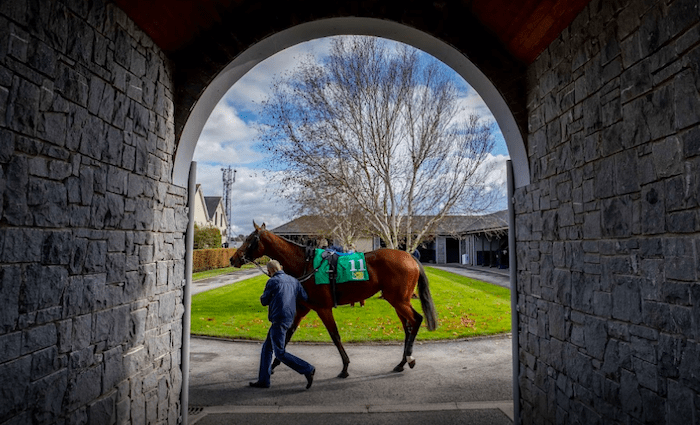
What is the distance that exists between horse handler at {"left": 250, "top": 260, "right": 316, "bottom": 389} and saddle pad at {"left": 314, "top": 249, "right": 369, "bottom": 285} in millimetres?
477

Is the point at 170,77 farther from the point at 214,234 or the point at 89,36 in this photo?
the point at 214,234

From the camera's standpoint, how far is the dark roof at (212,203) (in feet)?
160

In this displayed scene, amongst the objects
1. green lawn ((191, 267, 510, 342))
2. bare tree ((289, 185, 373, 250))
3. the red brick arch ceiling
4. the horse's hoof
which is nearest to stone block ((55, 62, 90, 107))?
the red brick arch ceiling

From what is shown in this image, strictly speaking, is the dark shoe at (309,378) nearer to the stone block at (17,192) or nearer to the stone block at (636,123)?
the stone block at (17,192)

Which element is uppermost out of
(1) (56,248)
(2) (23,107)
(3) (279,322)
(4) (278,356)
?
(2) (23,107)

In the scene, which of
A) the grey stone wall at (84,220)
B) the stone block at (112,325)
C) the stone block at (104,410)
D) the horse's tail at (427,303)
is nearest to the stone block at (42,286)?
the grey stone wall at (84,220)

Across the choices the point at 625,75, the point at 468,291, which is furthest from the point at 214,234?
the point at 625,75

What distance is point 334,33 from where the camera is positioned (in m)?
4.74

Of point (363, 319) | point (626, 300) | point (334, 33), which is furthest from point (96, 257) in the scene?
point (363, 319)

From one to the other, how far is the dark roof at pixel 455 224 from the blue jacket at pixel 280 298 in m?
10.3

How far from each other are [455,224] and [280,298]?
12.9 meters

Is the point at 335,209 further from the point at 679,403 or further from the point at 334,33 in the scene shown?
the point at 679,403

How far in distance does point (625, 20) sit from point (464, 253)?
119 feet

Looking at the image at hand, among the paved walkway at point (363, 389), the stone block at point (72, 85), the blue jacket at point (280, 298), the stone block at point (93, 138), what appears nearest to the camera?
the stone block at point (72, 85)
